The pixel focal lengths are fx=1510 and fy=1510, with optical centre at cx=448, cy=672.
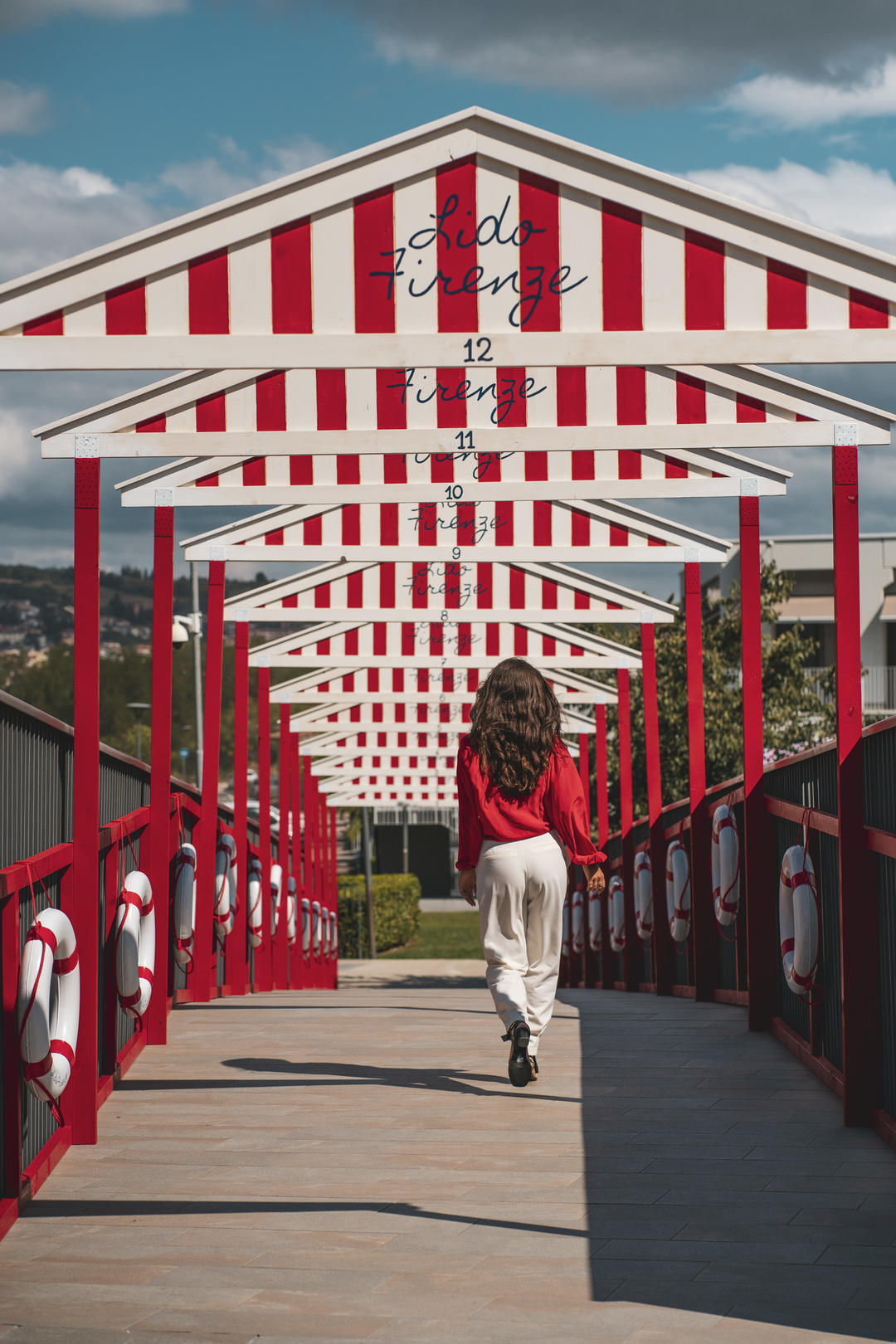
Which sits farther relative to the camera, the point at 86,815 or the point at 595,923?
the point at 595,923

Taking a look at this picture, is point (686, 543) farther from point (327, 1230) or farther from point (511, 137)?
point (327, 1230)

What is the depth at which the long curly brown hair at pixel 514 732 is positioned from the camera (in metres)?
5.32

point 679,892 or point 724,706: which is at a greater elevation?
point 724,706

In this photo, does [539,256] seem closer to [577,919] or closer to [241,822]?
[241,822]

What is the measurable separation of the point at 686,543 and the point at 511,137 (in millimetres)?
4945

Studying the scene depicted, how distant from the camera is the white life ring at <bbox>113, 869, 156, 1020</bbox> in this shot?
219 inches

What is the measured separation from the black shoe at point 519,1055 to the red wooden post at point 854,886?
1.09m

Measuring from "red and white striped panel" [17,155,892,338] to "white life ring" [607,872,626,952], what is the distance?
8662mm

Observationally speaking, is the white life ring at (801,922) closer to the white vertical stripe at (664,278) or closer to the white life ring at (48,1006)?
the white vertical stripe at (664,278)

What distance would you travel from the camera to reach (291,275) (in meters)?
4.70

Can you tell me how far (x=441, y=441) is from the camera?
6672 mm

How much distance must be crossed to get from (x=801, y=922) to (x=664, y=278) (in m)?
2.31

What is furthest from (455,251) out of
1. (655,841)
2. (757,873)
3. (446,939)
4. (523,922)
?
(446,939)

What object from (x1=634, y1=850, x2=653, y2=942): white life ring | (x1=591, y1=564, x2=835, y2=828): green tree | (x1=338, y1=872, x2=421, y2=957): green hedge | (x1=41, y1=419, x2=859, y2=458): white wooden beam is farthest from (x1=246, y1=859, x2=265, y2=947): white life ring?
(x1=338, y1=872, x2=421, y2=957): green hedge
